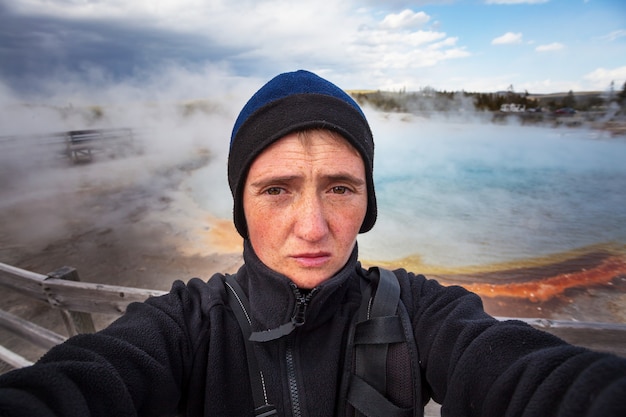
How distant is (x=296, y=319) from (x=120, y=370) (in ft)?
1.72

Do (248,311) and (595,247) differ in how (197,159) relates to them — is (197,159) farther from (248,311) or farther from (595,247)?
(248,311)

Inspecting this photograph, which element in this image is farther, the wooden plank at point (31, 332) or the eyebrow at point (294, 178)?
the wooden plank at point (31, 332)

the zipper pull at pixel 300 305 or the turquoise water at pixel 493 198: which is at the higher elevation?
the zipper pull at pixel 300 305

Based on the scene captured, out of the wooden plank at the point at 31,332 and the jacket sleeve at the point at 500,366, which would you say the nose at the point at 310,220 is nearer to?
the jacket sleeve at the point at 500,366

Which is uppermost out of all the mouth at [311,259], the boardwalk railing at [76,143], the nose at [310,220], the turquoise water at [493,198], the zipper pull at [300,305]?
the boardwalk railing at [76,143]

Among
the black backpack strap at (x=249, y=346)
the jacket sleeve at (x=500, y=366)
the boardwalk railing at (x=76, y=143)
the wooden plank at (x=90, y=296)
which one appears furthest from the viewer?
the boardwalk railing at (x=76, y=143)

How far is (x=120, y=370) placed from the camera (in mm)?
932

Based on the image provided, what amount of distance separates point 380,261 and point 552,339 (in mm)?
5300

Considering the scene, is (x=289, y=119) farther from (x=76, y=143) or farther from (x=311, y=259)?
(x=76, y=143)

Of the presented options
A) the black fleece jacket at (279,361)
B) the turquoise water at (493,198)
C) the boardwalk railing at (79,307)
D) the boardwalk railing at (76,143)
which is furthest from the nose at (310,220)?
the boardwalk railing at (76,143)

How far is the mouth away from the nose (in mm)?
63

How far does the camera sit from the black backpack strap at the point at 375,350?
1.07m

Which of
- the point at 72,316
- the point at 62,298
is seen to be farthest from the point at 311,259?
the point at 72,316

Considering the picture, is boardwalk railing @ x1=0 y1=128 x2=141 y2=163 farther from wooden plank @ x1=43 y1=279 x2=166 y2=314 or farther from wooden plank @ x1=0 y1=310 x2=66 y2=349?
wooden plank @ x1=43 y1=279 x2=166 y2=314
